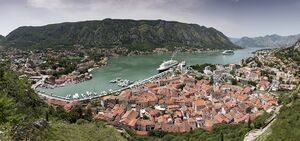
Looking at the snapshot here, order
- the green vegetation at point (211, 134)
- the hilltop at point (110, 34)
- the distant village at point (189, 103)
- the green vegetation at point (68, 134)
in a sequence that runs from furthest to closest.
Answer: the hilltop at point (110, 34), the distant village at point (189, 103), the green vegetation at point (211, 134), the green vegetation at point (68, 134)

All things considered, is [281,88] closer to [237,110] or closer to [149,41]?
[237,110]

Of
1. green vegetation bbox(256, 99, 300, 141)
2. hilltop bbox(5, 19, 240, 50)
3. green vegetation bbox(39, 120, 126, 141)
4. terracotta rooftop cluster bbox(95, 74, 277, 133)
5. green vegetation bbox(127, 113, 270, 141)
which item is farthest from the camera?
hilltop bbox(5, 19, 240, 50)

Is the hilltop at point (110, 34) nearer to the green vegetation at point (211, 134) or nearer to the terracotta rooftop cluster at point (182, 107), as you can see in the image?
the terracotta rooftop cluster at point (182, 107)

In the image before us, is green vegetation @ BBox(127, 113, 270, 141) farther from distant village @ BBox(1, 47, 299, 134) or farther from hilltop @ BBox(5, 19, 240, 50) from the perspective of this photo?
hilltop @ BBox(5, 19, 240, 50)

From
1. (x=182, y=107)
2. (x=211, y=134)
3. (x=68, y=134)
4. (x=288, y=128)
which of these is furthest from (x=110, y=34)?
(x=68, y=134)

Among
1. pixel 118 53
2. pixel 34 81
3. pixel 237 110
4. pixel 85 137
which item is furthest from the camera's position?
pixel 118 53

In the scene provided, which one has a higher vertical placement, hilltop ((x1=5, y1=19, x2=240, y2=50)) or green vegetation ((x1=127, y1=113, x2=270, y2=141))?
hilltop ((x1=5, y1=19, x2=240, y2=50))

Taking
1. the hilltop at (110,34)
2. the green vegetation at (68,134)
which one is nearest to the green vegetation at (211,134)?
the green vegetation at (68,134)

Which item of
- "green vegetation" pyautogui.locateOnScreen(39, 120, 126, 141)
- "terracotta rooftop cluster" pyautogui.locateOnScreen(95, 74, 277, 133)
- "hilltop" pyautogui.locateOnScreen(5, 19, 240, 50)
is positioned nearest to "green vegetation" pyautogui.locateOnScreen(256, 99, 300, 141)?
"green vegetation" pyautogui.locateOnScreen(39, 120, 126, 141)

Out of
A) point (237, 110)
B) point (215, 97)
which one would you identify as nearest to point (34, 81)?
point (215, 97)

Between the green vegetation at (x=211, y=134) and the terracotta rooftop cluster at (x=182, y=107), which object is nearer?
the green vegetation at (x=211, y=134)

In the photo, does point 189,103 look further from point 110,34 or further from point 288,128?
point 110,34
